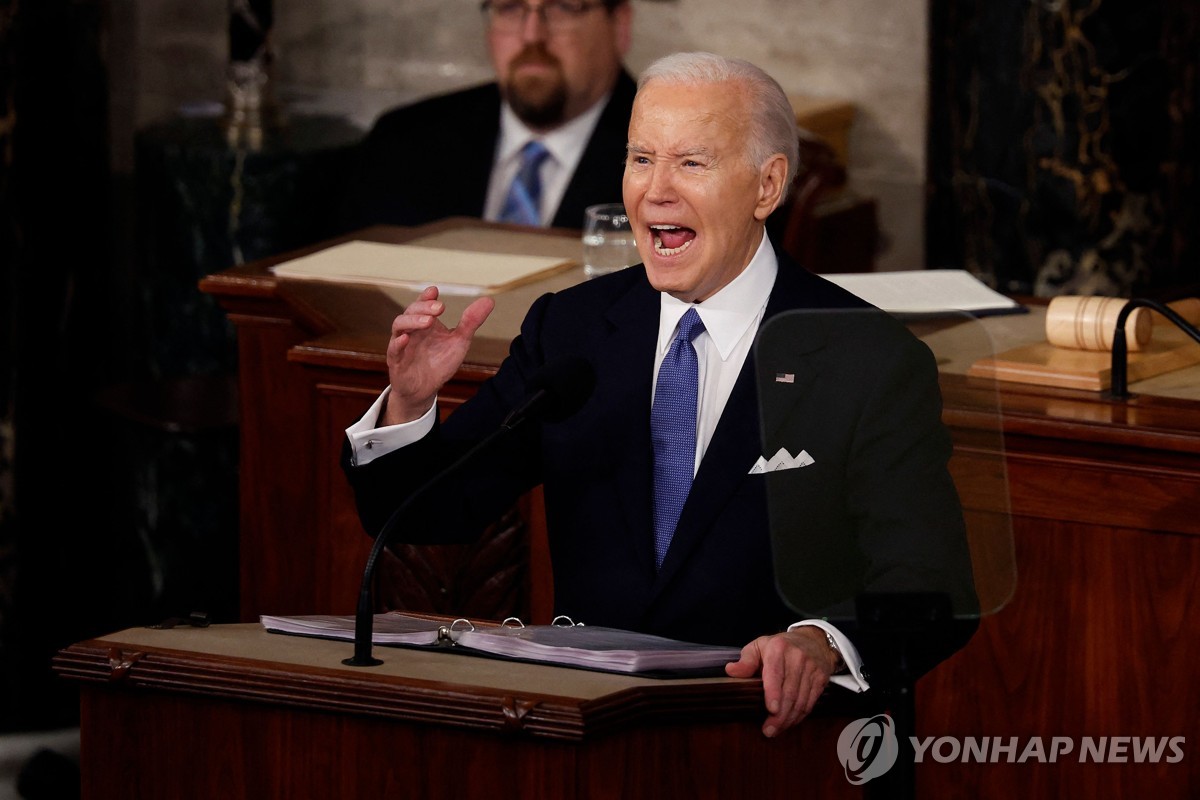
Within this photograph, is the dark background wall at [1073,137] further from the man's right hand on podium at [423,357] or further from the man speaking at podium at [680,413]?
the man's right hand on podium at [423,357]

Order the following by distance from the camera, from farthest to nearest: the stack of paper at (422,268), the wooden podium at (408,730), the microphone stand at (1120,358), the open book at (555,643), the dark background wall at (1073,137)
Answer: the dark background wall at (1073,137) < the stack of paper at (422,268) < the microphone stand at (1120,358) < the open book at (555,643) < the wooden podium at (408,730)

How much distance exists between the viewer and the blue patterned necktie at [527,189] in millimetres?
5523

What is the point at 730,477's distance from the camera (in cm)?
238

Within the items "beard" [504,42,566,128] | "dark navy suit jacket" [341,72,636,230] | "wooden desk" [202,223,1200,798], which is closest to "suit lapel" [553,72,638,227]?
"dark navy suit jacket" [341,72,636,230]

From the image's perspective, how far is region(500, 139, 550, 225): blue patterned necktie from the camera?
5523mm

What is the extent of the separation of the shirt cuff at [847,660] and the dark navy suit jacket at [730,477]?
0.8 inches

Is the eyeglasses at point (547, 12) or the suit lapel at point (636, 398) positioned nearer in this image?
the suit lapel at point (636, 398)

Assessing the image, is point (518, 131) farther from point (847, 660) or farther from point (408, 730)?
point (408, 730)

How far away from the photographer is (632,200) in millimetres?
2389

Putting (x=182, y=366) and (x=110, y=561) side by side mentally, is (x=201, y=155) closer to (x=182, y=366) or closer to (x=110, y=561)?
(x=182, y=366)

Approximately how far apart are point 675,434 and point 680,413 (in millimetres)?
27

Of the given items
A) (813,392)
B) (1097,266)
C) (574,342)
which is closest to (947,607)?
(813,392)

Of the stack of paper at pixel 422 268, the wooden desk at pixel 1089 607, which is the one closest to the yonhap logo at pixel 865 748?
the wooden desk at pixel 1089 607

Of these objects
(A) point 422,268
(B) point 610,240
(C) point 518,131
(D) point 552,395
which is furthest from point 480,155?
(D) point 552,395
